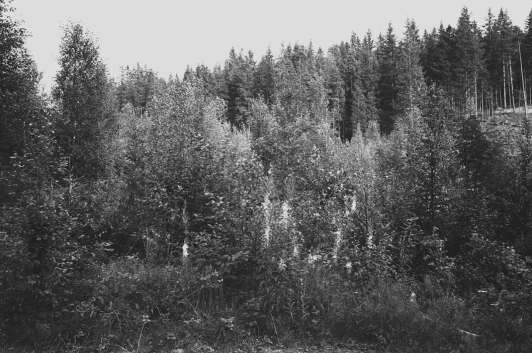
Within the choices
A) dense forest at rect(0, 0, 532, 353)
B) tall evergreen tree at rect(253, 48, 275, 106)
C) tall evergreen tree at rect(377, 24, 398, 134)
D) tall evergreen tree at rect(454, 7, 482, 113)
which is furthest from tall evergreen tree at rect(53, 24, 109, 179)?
tall evergreen tree at rect(454, 7, 482, 113)

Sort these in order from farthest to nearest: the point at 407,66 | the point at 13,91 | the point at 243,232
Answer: the point at 407,66, the point at 13,91, the point at 243,232

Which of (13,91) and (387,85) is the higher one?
(387,85)

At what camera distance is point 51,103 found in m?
20.3

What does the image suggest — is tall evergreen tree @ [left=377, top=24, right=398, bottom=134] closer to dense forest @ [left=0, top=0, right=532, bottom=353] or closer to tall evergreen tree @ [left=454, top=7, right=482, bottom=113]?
tall evergreen tree @ [left=454, top=7, right=482, bottom=113]

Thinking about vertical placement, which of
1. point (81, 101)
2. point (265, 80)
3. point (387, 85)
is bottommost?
point (81, 101)

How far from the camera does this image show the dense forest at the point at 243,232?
7.93m

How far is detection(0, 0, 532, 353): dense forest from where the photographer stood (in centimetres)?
793

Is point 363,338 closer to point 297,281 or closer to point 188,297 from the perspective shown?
point 297,281

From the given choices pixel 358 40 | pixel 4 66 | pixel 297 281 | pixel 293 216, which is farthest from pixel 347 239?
pixel 358 40

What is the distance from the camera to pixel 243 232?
917 centimetres

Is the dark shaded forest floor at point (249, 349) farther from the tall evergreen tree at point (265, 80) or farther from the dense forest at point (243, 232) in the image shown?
the tall evergreen tree at point (265, 80)

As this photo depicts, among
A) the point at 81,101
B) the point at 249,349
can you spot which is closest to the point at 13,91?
the point at 81,101

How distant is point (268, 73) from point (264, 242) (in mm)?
58397

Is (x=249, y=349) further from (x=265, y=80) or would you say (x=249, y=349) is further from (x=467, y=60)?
(x=265, y=80)
